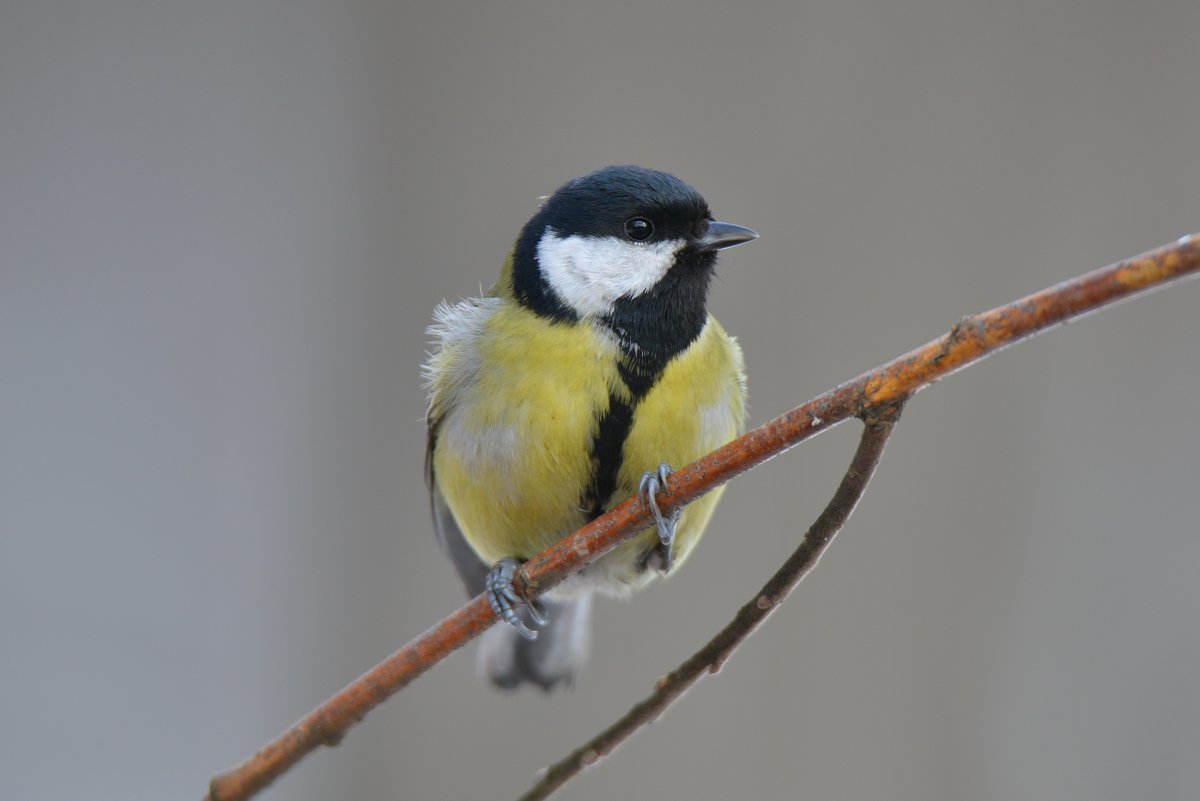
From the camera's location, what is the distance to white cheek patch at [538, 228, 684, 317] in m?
1.15

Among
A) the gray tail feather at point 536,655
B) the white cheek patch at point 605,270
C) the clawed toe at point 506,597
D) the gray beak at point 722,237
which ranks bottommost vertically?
the gray tail feather at point 536,655

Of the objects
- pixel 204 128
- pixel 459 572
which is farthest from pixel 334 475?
pixel 459 572

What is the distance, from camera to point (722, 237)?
46.1 inches

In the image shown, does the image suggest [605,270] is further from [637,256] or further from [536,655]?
[536,655]

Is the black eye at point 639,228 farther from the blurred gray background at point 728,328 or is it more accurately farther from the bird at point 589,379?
the blurred gray background at point 728,328

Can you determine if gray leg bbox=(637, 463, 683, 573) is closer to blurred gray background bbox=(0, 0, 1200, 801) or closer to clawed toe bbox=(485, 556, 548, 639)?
clawed toe bbox=(485, 556, 548, 639)

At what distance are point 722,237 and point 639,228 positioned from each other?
0.28ft

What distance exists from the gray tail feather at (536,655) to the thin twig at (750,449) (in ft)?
2.17

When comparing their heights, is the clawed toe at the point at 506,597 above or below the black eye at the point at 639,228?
below

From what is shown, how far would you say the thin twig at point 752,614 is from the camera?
63 centimetres

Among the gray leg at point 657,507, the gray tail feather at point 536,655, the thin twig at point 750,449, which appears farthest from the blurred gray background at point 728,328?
the thin twig at point 750,449

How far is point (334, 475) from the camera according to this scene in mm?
2525

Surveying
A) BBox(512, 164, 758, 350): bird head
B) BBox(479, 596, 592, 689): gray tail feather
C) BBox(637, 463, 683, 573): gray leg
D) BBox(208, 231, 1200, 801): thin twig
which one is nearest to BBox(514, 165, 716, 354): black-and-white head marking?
BBox(512, 164, 758, 350): bird head

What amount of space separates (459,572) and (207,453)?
93 cm
